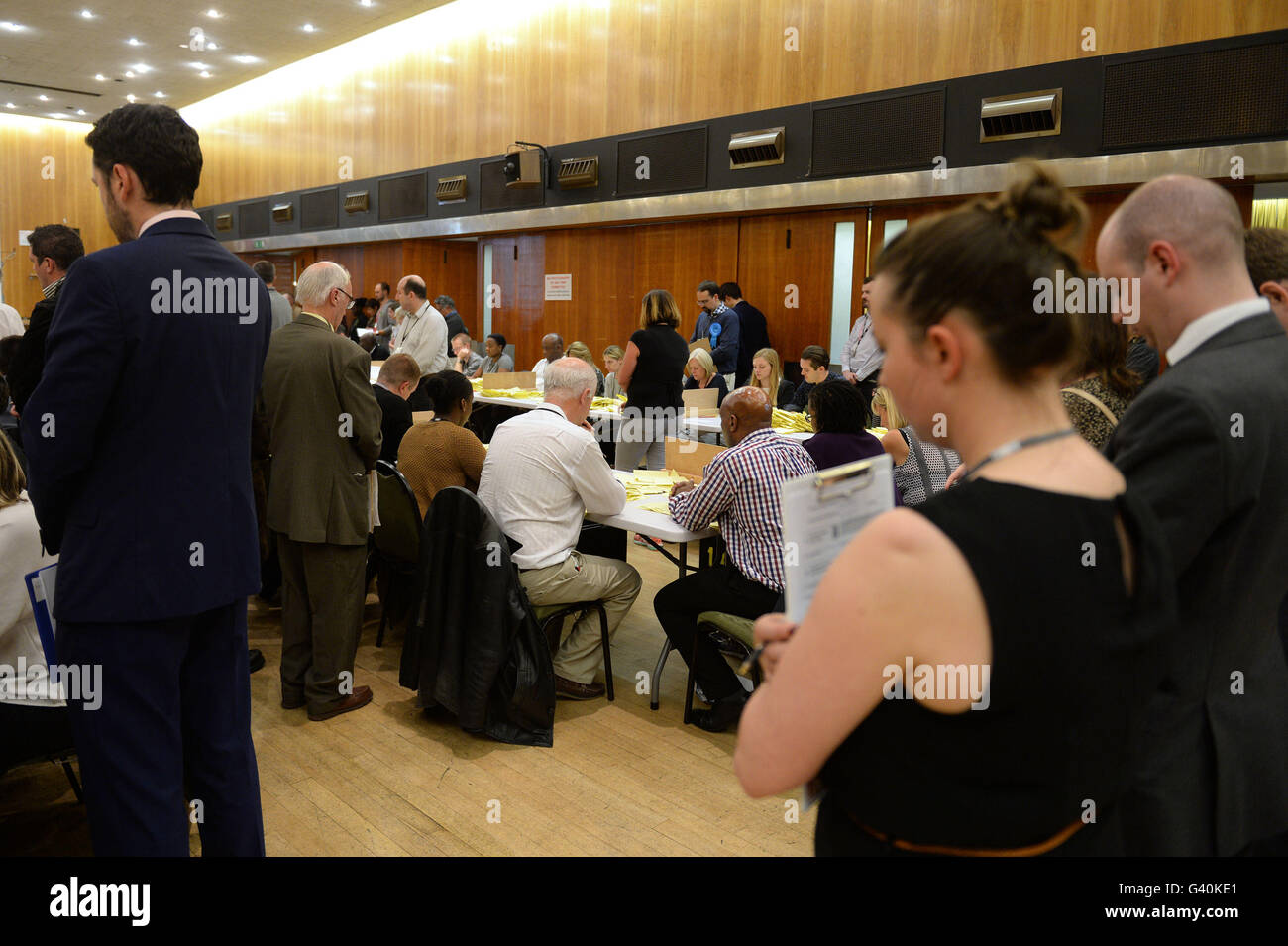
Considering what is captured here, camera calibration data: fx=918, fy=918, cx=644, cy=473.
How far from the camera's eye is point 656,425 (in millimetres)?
6625

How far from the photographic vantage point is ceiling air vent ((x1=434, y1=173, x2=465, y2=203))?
11617mm

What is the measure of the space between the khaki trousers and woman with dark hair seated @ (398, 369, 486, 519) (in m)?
0.64

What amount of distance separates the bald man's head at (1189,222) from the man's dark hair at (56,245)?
11.2 feet

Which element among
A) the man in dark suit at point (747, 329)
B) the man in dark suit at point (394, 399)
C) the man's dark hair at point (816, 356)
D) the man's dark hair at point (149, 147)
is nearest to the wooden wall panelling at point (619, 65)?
the man in dark suit at point (747, 329)

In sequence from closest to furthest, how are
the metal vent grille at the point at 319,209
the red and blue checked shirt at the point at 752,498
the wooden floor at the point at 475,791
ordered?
the wooden floor at the point at 475,791, the red and blue checked shirt at the point at 752,498, the metal vent grille at the point at 319,209

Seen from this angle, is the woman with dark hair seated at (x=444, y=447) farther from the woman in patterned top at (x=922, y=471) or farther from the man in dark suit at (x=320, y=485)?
the woman in patterned top at (x=922, y=471)

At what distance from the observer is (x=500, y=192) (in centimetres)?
1119

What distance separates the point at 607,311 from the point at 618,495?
713 cm

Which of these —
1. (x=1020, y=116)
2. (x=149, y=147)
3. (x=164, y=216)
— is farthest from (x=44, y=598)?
(x=1020, y=116)

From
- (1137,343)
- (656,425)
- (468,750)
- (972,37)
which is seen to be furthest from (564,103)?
(468,750)

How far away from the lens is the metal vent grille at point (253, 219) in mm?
15609

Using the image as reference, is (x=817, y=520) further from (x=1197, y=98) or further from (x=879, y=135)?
(x=879, y=135)

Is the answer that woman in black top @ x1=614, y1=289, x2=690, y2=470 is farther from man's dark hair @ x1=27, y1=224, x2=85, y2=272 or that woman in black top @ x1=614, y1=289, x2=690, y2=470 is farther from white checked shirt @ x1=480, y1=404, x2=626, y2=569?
man's dark hair @ x1=27, y1=224, x2=85, y2=272
